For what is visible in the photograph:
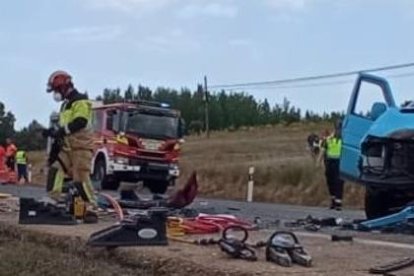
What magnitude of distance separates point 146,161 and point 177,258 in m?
23.7

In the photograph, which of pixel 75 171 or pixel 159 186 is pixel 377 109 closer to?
pixel 75 171

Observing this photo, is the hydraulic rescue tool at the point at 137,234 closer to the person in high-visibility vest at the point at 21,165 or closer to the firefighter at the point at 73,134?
the firefighter at the point at 73,134

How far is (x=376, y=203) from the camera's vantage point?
1330 cm

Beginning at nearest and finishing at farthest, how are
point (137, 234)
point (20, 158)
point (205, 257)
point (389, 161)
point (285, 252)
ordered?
point (285, 252) < point (205, 257) < point (137, 234) < point (389, 161) < point (20, 158)

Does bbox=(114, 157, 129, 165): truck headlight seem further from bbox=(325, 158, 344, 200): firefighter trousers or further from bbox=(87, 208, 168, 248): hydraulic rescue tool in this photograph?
bbox=(87, 208, 168, 248): hydraulic rescue tool

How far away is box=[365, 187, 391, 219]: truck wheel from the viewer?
13078 mm

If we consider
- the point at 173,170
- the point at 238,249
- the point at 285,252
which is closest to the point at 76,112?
the point at 238,249

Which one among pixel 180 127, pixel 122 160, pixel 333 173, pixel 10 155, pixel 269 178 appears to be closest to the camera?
pixel 333 173

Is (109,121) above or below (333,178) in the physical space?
above

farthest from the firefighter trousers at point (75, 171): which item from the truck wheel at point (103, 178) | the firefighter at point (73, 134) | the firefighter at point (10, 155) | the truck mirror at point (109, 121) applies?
the firefighter at point (10, 155)

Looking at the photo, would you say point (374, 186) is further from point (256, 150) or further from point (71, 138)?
point (256, 150)

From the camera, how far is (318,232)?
11188mm

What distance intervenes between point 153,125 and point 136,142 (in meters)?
0.70

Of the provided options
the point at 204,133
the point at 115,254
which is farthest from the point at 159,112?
the point at 204,133
